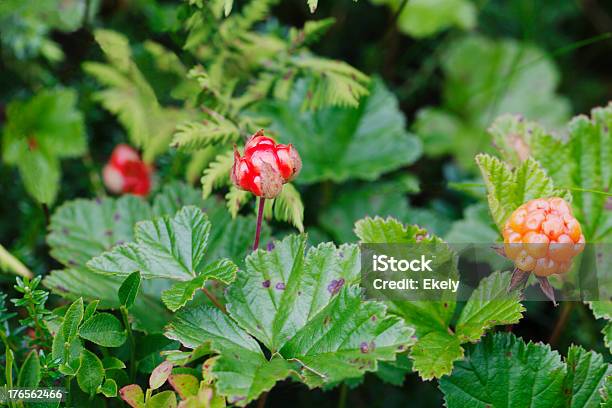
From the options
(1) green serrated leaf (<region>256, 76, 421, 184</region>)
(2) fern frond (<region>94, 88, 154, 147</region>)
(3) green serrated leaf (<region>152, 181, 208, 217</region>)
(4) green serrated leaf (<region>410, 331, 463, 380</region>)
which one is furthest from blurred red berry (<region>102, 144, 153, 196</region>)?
(4) green serrated leaf (<region>410, 331, 463, 380</region>)

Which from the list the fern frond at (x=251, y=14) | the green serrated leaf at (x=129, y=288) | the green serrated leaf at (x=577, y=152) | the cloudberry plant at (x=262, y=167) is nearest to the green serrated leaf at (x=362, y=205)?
the green serrated leaf at (x=577, y=152)

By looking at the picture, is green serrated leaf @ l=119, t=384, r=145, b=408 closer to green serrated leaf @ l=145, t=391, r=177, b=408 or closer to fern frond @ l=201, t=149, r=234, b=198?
green serrated leaf @ l=145, t=391, r=177, b=408

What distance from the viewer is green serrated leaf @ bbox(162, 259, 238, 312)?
1369 millimetres

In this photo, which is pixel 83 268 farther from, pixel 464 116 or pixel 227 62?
pixel 464 116

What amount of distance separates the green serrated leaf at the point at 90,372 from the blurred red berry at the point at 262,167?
0.46m

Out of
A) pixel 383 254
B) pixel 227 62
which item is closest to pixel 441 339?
pixel 383 254

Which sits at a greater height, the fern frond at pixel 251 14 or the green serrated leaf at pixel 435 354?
the fern frond at pixel 251 14

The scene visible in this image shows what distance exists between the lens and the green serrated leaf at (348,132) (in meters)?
2.34

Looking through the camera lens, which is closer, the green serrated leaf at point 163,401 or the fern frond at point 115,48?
the green serrated leaf at point 163,401

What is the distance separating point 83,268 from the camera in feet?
5.89

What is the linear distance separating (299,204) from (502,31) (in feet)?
6.98

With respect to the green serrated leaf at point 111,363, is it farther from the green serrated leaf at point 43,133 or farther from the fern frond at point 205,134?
the green serrated leaf at point 43,133

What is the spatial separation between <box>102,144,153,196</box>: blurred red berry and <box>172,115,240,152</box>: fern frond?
1.83ft

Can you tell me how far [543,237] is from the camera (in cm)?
136
